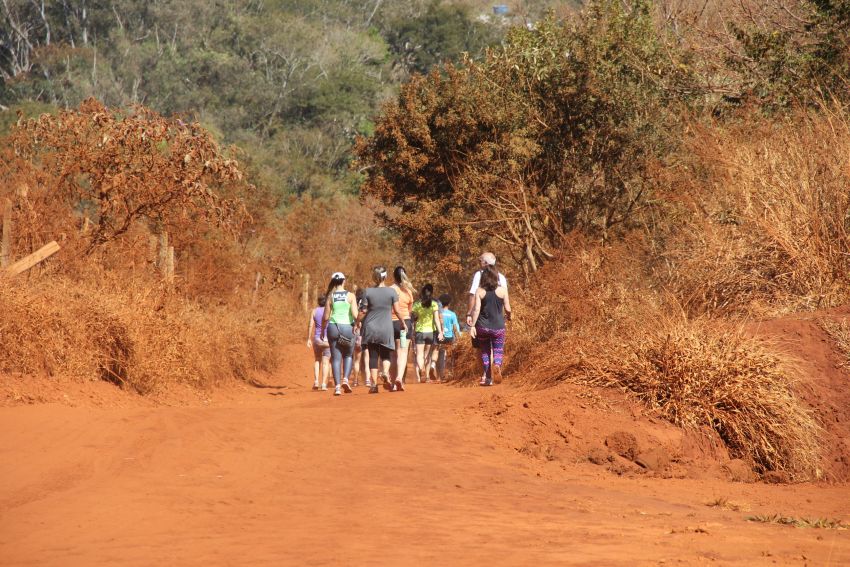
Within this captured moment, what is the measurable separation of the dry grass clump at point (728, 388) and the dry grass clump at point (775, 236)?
1.87 m

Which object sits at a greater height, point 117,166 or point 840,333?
point 117,166

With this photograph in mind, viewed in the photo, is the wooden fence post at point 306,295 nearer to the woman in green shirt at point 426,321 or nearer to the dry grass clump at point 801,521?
the woman in green shirt at point 426,321

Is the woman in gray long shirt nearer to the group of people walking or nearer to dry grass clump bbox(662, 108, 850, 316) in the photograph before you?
the group of people walking

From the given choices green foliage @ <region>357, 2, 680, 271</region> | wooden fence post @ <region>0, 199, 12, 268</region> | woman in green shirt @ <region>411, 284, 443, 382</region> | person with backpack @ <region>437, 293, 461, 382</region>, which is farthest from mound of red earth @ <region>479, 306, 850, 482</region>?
green foliage @ <region>357, 2, 680, 271</region>

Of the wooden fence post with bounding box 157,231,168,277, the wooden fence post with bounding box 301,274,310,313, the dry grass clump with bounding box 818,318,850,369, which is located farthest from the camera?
the wooden fence post with bounding box 301,274,310,313

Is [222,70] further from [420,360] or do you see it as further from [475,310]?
[475,310]

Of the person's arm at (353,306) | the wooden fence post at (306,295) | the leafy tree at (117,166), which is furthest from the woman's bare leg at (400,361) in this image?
the wooden fence post at (306,295)

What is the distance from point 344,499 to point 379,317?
6657mm

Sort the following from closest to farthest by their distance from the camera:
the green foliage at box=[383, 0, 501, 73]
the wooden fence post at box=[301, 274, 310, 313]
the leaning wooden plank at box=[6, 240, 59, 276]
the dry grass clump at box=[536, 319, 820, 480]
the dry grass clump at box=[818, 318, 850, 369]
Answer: the dry grass clump at box=[536, 319, 820, 480] < the dry grass clump at box=[818, 318, 850, 369] < the leaning wooden plank at box=[6, 240, 59, 276] < the wooden fence post at box=[301, 274, 310, 313] < the green foliage at box=[383, 0, 501, 73]

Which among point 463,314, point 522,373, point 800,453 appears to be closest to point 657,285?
point 522,373

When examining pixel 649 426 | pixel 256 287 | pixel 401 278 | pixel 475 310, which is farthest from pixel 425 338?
pixel 256 287

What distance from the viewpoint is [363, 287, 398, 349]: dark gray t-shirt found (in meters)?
15.0

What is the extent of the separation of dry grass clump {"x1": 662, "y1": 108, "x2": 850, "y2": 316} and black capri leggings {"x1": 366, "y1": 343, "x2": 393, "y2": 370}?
3.86m

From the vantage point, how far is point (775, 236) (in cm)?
1384
